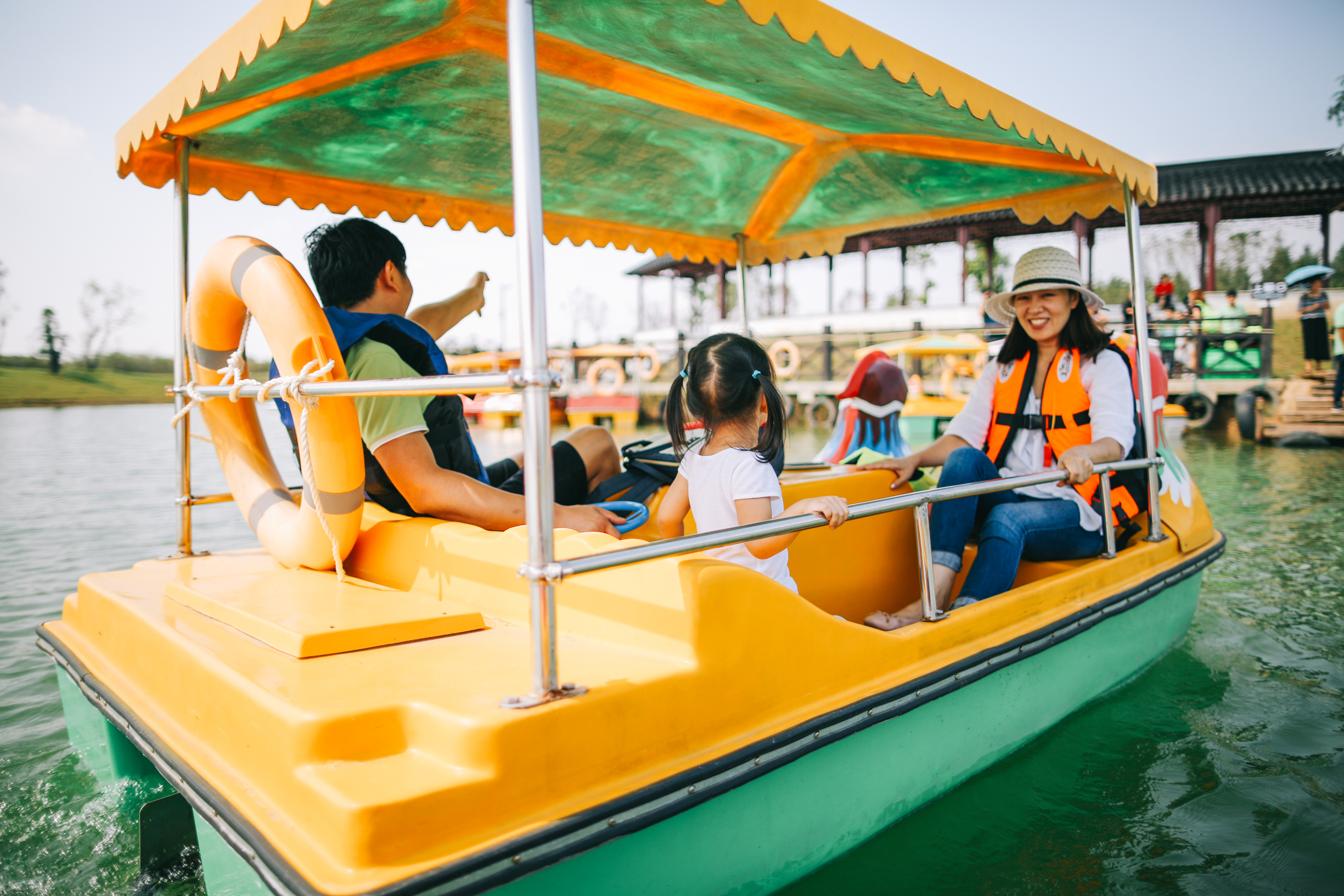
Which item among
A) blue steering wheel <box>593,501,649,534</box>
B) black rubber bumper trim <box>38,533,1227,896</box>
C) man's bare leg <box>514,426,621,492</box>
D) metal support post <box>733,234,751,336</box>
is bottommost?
black rubber bumper trim <box>38,533,1227,896</box>

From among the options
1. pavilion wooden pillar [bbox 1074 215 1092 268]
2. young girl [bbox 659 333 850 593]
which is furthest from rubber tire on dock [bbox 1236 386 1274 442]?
young girl [bbox 659 333 850 593]

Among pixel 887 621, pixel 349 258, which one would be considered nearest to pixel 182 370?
pixel 349 258

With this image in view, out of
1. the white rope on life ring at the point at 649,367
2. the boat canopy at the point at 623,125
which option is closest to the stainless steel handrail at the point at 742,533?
the boat canopy at the point at 623,125

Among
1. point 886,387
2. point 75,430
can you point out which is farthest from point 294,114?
point 75,430

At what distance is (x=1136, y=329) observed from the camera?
3.36 metres

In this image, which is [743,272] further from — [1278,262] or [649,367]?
[1278,262]

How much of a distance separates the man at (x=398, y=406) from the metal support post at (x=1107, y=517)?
1.86 meters

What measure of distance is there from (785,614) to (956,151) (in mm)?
2271

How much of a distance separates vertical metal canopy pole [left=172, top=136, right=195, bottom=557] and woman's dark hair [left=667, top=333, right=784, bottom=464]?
1959 millimetres

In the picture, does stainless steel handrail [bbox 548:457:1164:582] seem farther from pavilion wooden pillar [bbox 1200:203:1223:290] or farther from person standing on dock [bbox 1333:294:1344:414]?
pavilion wooden pillar [bbox 1200:203:1223:290]

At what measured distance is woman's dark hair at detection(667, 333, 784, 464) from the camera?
7.22ft

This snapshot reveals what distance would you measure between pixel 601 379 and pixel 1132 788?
23.0 m

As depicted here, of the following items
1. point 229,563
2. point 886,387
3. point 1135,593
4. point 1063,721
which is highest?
point 886,387

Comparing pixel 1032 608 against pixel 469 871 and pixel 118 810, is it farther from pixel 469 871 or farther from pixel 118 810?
pixel 118 810
